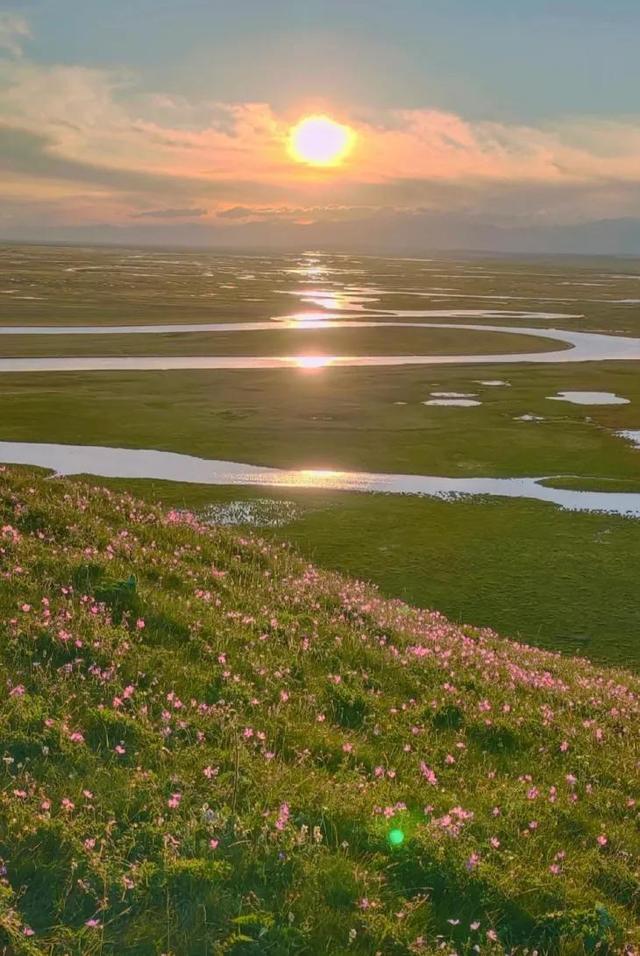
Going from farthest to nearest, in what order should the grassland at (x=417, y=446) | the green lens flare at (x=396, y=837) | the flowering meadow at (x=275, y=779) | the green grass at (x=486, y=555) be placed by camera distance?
the grassland at (x=417, y=446), the green grass at (x=486, y=555), the green lens flare at (x=396, y=837), the flowering meadow at (x=275, y=779)

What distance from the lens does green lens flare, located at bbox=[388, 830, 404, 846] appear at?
737 centimetres

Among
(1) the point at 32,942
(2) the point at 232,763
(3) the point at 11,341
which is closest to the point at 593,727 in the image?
(2) the point at 232,763

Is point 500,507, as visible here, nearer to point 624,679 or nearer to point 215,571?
point 624,679

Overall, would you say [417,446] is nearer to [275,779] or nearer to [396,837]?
[275,779]

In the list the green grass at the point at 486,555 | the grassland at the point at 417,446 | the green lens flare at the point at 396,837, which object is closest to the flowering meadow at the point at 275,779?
the green lens flare at the point at 396,837

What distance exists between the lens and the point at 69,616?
1045 centimetres

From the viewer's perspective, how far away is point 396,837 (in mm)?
7457

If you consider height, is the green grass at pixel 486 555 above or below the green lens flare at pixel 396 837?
below

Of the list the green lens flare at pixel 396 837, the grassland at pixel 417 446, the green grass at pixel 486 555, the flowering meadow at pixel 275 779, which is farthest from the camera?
the grassland at pixel 417 446

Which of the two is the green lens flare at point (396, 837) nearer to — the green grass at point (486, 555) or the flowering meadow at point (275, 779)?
the flowering meadow at point (275, 779)

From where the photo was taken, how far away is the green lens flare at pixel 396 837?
737cm

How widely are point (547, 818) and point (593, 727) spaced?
348cm

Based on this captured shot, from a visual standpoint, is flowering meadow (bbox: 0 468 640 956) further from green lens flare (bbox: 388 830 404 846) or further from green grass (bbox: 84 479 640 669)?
green grass (bbox: 84 479 640 669)

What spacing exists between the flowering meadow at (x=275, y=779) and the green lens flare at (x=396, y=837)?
0.14ft
